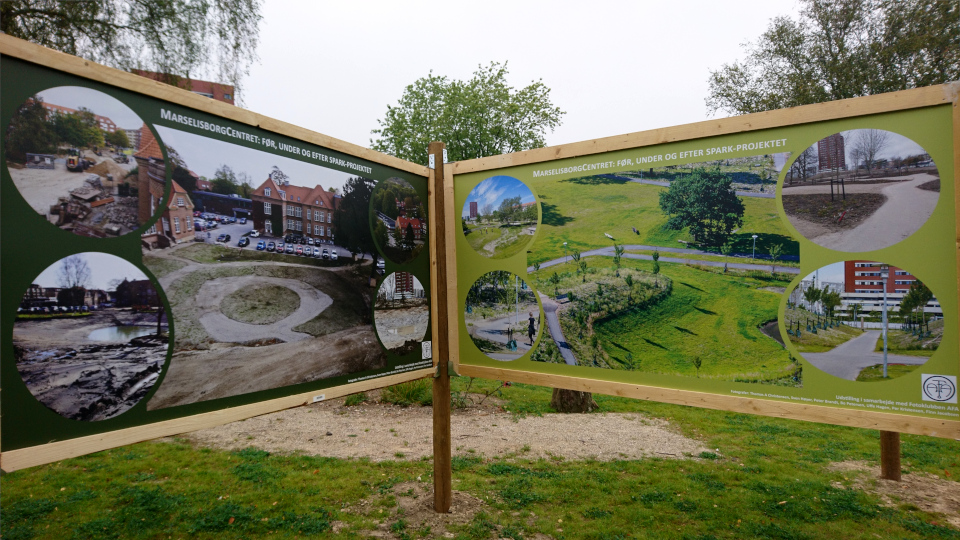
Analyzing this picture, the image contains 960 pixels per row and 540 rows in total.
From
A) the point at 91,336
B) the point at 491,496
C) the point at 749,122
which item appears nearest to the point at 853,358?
the point at 749,122

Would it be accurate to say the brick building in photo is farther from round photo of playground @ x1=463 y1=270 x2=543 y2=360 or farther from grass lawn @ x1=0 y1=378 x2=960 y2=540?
grass lawn @ x1=0 y1=378 x2=960 y2=540

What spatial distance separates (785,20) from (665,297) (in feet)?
43.4

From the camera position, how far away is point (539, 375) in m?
4.10

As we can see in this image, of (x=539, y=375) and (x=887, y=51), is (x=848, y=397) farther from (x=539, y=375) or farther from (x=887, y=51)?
(x=887, y=51)

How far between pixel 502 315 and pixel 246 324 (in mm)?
2140

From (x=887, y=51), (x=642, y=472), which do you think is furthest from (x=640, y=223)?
(x=887, y=51)

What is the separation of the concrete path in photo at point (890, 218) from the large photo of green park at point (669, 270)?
0.26 meters

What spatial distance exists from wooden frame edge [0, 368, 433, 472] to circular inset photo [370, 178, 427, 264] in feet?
3.92

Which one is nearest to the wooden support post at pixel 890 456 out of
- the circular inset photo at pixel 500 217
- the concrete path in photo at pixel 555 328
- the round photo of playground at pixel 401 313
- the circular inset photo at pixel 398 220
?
the concrete path in photo at pixel 555 328

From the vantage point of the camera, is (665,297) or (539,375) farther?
(539,375)

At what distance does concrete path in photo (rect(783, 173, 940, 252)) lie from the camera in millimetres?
2748

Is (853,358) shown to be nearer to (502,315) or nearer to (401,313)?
(502,315)

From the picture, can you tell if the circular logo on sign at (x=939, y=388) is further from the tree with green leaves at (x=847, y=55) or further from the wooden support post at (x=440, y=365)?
the tree with green leaves at (x=847, y=55)

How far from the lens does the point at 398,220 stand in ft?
13.4
